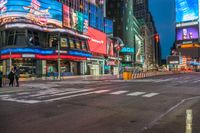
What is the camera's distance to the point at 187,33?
18662 cm

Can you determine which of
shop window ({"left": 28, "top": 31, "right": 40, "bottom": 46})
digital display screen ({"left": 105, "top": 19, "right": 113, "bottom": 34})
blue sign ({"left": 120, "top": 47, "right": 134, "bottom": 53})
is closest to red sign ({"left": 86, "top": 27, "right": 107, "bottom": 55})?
digital display screen ({"left": 105, "top": 19, "right": 113, "bottom": 34})

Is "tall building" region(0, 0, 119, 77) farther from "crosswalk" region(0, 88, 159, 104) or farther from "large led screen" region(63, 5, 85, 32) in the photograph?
"crosswalk" region(0, 88, 159, 104)

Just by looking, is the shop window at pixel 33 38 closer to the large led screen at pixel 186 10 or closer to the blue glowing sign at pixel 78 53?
the blue glowing sign at pixel 78 53

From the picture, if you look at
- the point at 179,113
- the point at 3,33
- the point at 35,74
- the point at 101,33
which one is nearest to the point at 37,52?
→ the point at 35,74

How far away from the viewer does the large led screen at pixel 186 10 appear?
173500 mm

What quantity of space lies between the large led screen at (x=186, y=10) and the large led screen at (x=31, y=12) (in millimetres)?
130919

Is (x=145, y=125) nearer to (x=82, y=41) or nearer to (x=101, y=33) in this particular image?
(x=82, y=41)

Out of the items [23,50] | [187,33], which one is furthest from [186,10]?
[23,50]

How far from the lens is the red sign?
8079 cm

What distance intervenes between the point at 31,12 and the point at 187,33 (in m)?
149

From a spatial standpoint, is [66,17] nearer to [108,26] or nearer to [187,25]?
[108,26]

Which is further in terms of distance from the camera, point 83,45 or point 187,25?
point 187,25

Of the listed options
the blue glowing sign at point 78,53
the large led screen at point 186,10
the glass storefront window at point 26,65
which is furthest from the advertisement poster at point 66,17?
the large led screen at point 186,10

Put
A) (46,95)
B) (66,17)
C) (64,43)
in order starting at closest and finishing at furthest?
(46,95), (64,43), (66,17)
